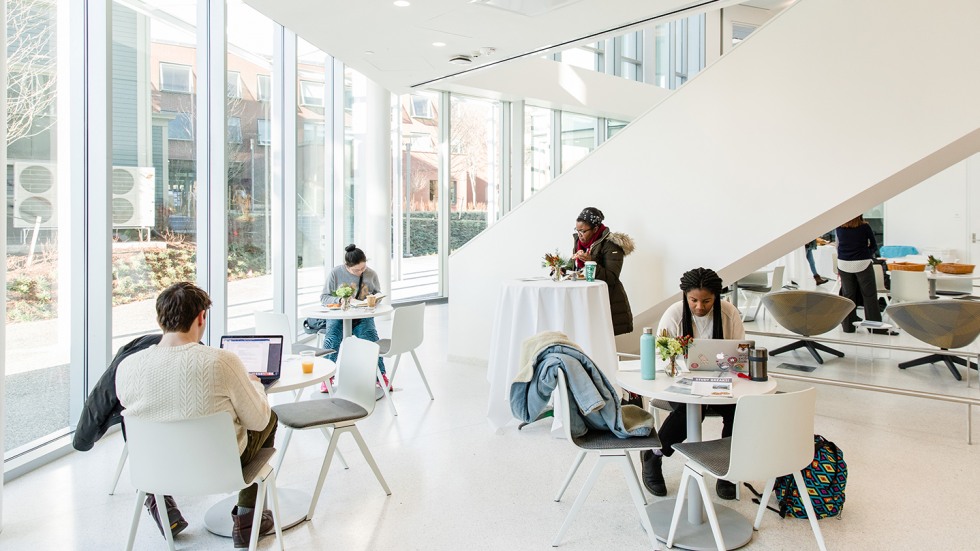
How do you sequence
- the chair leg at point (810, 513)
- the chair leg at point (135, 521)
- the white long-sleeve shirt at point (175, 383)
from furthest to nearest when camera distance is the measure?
1. the chair leg at point (810, 513)
2. the chair leg at point (135, 521)
3. the white long-sleeve shirt at point (175, 383)

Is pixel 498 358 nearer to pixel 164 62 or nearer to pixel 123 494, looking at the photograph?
pixel 123 494

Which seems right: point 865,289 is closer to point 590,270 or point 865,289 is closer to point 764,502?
point 590,270

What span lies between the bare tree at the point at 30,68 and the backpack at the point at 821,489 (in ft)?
16.8

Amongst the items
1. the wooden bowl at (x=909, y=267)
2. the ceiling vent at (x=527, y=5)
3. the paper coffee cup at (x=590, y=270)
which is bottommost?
the paper coffee cup at (x=590, y=270)

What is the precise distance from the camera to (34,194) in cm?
452

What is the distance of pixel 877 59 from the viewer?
5070 millimetres

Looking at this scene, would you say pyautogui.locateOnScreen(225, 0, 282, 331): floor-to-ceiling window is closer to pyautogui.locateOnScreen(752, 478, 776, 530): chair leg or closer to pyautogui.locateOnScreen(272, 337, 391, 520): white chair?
pyautogui.locateOnScreen(272, 337, 391, 520): white chair

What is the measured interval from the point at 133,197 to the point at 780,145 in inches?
205

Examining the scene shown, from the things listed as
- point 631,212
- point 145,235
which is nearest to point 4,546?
point 145,235

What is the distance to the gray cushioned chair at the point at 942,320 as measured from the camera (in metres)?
5.72

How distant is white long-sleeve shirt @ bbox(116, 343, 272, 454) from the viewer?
112 inches

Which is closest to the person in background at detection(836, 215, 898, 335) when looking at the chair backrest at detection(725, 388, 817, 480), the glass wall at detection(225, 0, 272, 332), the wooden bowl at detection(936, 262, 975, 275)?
the wooden bowl at detection(936, 262, 975, 275)

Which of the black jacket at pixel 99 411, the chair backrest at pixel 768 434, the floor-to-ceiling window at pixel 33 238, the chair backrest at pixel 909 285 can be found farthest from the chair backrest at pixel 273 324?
the chair backrest at pixel 909 285

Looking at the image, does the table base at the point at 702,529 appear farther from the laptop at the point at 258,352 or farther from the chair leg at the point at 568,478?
the laptop at the point at 258,352
